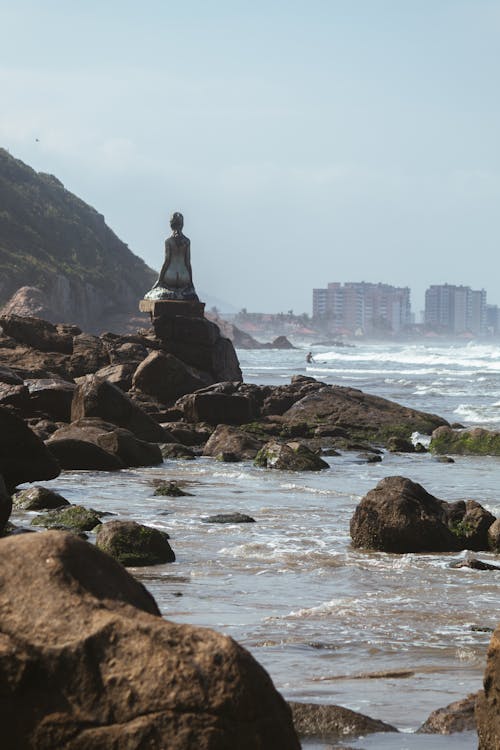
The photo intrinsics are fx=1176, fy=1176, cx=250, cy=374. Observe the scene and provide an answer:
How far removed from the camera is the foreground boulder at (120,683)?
3.50m

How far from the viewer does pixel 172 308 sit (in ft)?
86.6

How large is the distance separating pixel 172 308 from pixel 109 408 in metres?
8.38

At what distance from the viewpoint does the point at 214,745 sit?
11.4ft

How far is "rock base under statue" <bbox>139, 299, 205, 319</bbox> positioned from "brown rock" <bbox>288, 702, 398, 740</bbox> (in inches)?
841

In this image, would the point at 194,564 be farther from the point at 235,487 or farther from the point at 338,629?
the point at 235,487

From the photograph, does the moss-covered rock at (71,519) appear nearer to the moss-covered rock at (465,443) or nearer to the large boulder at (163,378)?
the moss-covered rock at (465,443)

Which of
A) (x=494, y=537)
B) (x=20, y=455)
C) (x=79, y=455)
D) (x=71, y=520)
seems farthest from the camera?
(x=79, y=455)

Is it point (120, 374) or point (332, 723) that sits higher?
point (120, 374)

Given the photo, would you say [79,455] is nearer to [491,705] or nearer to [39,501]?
[39,501]

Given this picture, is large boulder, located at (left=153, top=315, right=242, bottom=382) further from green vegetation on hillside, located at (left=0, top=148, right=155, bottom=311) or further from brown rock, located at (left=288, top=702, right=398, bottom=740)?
green vegetation on hillside, located at (left=0, top=148, right=155, bottom=311)

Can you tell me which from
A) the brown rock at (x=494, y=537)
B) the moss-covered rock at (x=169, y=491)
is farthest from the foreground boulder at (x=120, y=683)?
the moss-covered rock at (x=169, y=491)

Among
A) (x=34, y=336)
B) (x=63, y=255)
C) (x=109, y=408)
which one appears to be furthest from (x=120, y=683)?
(x=63, y=255)

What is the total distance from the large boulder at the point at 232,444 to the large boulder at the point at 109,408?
0.93 metres

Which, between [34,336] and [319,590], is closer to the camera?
[319,590]
